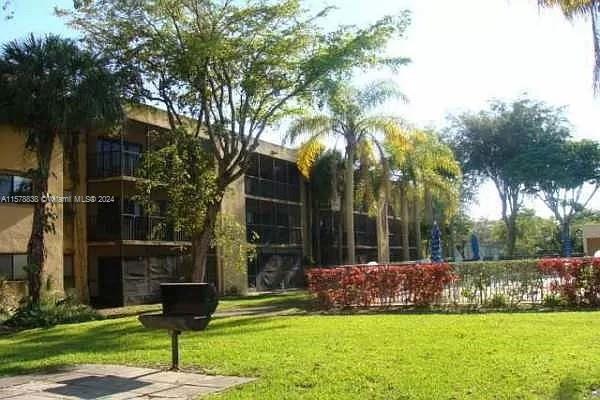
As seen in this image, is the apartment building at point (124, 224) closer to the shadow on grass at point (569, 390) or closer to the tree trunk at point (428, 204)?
the tree trunk at point (428, 204)

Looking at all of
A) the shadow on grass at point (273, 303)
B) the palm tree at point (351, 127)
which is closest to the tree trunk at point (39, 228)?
the shadow on grass at point (273, 303)

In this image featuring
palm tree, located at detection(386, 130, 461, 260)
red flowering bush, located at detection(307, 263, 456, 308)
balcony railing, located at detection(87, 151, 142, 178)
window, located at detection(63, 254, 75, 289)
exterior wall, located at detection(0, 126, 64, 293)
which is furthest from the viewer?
palm tree, located at detection(386, 130, 461, 260)

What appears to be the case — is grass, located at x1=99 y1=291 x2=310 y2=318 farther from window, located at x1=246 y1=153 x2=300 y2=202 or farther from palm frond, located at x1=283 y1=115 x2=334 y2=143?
window, located at x1=246 y1=153 x2=300 y2=202

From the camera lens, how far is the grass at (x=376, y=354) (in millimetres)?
6762

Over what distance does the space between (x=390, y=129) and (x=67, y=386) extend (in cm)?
2126

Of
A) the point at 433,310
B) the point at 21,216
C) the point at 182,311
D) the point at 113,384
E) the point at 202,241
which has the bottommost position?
the point at 433,310

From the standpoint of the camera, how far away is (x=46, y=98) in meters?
18.2

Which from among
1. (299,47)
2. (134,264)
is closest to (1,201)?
(134,264)

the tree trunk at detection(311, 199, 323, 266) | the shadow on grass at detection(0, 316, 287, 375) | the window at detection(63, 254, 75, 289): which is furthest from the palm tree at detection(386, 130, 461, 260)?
the shadow on grass at detection(0, 316, 287, 375)

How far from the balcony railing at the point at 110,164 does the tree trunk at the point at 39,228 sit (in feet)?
23.0

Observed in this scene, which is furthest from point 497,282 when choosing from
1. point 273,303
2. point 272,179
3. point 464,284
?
point 272,179

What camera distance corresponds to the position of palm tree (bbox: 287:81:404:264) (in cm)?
2742

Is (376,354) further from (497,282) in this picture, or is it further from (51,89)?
(51,89)

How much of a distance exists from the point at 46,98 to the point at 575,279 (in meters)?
14.0
